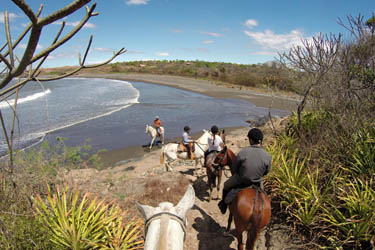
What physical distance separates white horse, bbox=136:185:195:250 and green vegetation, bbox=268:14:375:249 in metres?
3.76

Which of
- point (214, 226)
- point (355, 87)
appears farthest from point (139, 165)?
point (355, 87)

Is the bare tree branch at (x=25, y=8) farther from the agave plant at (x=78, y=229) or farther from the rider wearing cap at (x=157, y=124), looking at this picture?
the rider wearing cap at (x=157, y=124)

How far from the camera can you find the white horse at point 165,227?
136cm

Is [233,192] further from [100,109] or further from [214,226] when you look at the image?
[100,109]

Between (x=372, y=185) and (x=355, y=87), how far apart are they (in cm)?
399

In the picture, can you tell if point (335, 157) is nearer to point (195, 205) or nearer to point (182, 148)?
point (195, 205)

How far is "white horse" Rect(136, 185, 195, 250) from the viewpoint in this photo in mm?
1364

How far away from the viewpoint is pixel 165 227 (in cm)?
144

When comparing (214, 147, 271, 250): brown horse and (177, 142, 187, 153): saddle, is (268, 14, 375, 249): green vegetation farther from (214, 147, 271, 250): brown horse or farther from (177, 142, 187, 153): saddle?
(177, 142, 187, 153): saddle

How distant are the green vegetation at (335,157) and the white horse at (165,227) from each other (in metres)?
3.76

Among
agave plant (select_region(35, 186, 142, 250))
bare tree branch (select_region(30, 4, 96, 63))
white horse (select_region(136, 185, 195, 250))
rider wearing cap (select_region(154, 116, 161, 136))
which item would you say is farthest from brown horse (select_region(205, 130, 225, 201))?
rider wearing cap (select_region(154, 116, 161, 136))

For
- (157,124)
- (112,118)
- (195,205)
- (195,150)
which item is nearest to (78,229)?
(195,205)

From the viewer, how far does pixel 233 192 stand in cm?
435

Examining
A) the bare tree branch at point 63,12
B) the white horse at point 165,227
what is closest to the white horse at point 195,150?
the white horse at point 165,227
